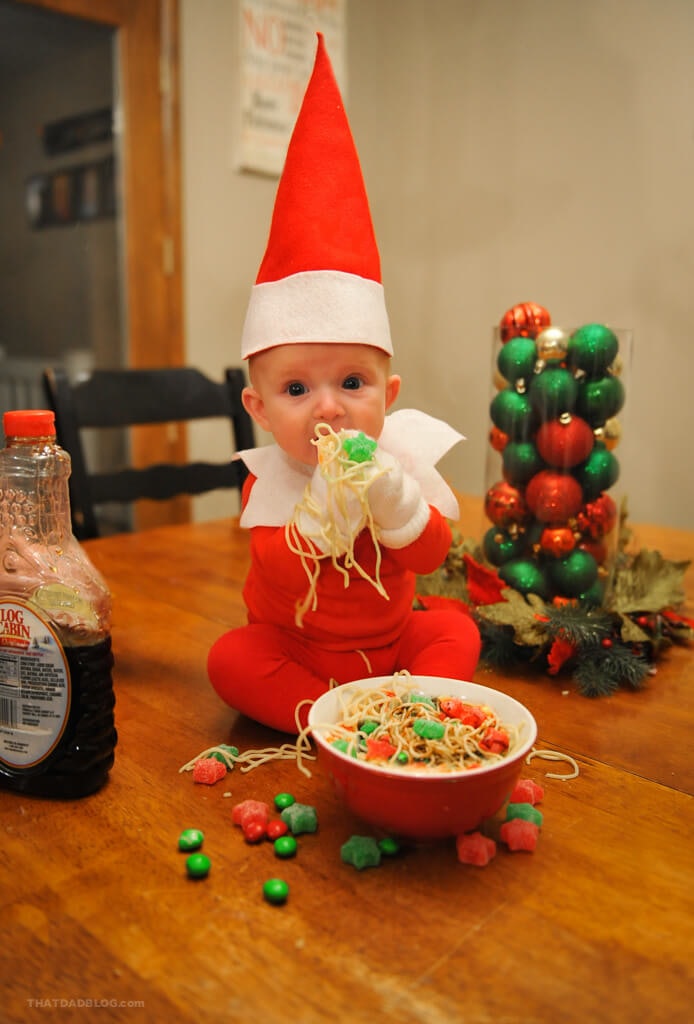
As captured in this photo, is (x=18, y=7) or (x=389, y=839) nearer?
(x=389, y=839)

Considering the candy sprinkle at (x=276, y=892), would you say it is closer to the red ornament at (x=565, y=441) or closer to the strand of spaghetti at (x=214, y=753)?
the strand of spaghetti at (x=214, y=753)

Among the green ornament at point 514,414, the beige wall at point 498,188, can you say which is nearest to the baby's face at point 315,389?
the green ornament at point 514,414

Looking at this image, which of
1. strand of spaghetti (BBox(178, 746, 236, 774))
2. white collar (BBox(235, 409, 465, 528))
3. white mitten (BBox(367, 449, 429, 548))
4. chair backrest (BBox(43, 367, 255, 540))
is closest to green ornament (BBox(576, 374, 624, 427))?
white collar (BBox(235, 409, 465, 528))

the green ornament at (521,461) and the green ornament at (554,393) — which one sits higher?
the green ornament at (554,393)

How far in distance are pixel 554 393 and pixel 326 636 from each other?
0.41 meters

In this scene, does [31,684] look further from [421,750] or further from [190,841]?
[421,750]

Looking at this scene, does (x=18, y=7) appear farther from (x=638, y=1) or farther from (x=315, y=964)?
(x=315, y=964)

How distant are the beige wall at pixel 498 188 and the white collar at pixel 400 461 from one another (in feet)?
3.64

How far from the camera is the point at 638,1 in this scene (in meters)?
2.22

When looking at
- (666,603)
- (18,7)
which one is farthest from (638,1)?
(666,603)

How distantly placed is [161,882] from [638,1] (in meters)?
2.48

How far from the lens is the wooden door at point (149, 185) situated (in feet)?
7.71

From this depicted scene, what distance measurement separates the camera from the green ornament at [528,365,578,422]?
0.96 metres

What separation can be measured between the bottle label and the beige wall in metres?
1.36
